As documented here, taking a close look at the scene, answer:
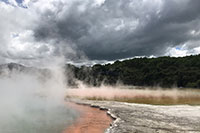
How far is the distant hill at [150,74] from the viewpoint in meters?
53.9

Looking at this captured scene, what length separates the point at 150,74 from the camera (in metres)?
66.2

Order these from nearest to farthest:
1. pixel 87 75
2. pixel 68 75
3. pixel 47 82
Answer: pixel 47 82 < pixel 68 75 < pixel 87 75

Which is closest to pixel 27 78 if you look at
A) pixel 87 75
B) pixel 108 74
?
pixel 87 75

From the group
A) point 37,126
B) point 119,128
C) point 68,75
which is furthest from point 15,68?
point 119,128

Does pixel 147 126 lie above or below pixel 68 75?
below

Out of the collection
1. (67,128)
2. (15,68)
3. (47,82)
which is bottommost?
(67,128)

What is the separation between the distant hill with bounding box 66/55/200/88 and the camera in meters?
53.9

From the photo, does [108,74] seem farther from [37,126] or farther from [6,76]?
[37,126]

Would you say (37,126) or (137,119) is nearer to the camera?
(37,126)

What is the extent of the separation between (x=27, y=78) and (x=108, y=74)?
112 ft

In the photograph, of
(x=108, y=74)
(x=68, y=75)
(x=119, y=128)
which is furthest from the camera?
(x=108, y=74)

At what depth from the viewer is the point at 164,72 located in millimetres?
63531

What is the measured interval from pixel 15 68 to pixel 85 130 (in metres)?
49.7

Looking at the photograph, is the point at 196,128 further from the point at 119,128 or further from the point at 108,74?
the point at 108,74
